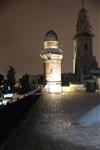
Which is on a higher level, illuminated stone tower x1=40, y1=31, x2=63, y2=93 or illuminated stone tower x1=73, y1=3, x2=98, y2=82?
illuminated stone tower x1=73, y1=3, x2=98, y2=82

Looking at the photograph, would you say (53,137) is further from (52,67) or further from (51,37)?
(51,37)

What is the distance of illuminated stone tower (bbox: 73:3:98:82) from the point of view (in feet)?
282

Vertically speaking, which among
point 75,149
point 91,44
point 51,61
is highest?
point 91,44

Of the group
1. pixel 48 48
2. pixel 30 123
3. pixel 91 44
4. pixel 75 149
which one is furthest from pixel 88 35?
pixel 75 149

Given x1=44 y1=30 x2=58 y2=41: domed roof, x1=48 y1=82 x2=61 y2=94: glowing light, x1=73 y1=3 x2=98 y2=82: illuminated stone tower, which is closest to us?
x1=48 y1=82 x2=61 y2=94: glowing light

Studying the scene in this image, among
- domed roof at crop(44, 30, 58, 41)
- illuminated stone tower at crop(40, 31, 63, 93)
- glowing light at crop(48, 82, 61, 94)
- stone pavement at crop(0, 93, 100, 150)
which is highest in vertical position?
domed roof at crop(44, 30, 58, 41)

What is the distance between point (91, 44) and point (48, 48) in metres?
25.8

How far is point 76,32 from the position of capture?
291 ft

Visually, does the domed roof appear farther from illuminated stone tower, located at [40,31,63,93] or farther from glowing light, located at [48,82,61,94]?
glowing light, located at [48,82,61,94]

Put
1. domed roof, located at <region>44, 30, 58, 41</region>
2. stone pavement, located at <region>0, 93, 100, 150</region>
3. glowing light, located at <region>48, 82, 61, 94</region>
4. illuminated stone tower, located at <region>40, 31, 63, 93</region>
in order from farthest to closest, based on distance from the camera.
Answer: domed roof, located at <region>44, 30, 58, 41</region>
illuminated stone tower, located at <region>40, 31, 63, 93</region>
glowing light, located at <region>48, 82, 61, 94</region>
stone pavement, located at <region>0, 93, 100, 150</region>

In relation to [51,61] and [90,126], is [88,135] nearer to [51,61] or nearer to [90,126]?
[90,126]

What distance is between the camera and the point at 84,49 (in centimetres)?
8612

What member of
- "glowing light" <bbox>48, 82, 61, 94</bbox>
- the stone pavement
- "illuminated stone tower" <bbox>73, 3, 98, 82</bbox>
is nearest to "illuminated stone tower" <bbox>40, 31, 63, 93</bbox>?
"glowing light" <bbox>48, 82, 61, 94</bbox>

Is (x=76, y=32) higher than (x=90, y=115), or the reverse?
(x=76, y=32)
